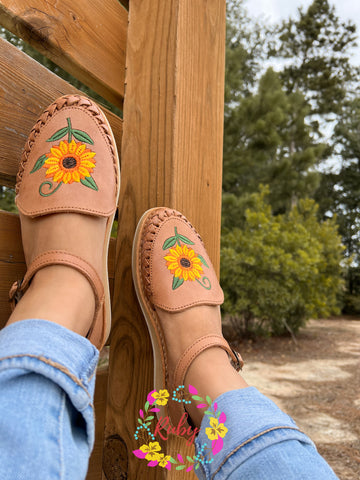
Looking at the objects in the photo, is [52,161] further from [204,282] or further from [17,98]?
[204,282]

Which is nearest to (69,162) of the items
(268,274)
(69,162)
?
(69,162)

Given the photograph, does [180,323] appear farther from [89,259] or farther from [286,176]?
[286,176]

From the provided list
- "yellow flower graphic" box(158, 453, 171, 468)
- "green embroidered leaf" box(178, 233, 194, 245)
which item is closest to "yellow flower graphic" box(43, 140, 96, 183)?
"green embroidered leaf" box(178, 233, 194, 245)

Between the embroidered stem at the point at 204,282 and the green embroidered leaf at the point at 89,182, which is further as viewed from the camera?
the embroidered stem at the point at 204,282

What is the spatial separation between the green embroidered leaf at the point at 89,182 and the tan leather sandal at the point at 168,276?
0.50 feet

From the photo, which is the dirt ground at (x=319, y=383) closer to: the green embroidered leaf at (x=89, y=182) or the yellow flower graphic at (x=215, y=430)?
the yellow flower graphic at (x=215, y=430)

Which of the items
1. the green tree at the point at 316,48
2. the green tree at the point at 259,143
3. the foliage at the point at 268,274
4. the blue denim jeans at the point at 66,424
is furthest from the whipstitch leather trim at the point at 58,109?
the green tree at the point at 316,48

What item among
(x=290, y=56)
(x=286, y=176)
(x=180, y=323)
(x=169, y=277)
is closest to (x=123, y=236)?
(x=169, y=277)

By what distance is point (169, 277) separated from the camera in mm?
1001

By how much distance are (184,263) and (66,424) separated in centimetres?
60

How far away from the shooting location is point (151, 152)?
98 cm

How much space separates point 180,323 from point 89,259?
288mm

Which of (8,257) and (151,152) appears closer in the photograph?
(8,257)

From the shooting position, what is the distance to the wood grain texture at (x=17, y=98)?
716mm
